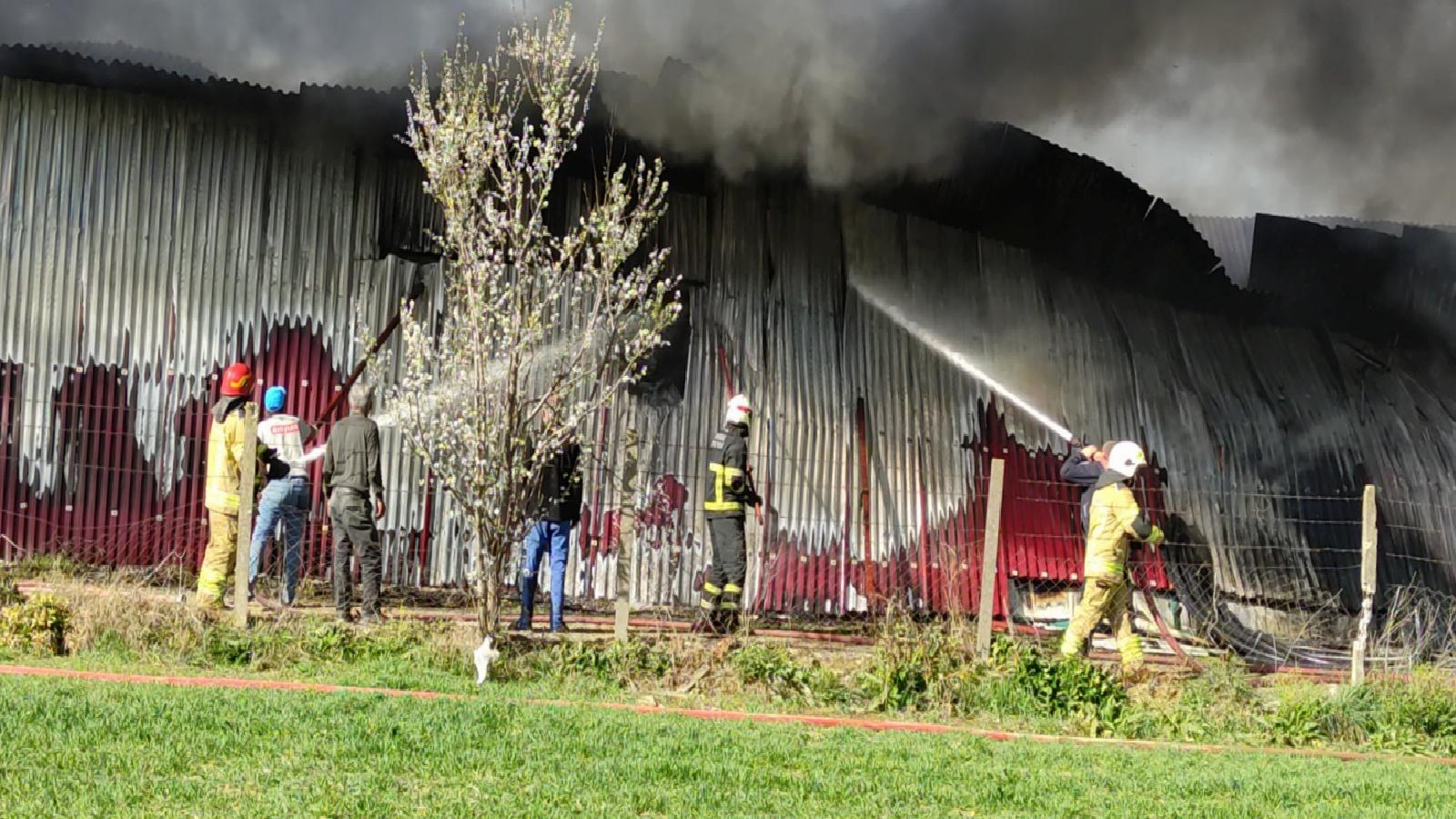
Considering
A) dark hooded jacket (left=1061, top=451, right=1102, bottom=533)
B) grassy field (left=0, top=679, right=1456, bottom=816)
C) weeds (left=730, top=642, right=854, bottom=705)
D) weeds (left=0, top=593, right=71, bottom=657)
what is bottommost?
grassy field (left=0, top=679, right=1456, bottom=816)

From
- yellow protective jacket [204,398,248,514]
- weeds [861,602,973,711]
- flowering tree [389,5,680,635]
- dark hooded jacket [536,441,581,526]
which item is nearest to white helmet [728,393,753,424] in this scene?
dark hooded jacket [536,441,581,526]

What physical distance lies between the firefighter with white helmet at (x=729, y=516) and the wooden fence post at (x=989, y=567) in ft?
5.86

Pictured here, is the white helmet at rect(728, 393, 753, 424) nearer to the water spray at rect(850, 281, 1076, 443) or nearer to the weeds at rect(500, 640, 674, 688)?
the weeds at rect(500, 640, 674, 688)

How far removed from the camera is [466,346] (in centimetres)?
865

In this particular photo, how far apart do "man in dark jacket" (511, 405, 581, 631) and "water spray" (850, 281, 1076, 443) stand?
4363 mm

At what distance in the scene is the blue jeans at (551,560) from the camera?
10141mm

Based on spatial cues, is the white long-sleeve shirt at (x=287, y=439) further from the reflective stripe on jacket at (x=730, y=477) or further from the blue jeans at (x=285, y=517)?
the reflective stripe on jacket at (x=730, y=477)

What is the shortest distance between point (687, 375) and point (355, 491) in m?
3.85

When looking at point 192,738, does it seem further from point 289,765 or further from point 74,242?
point 74,242

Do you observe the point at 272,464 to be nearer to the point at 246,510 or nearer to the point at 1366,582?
the point at 246,510

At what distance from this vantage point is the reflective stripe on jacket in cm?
1023

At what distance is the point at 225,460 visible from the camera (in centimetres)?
998

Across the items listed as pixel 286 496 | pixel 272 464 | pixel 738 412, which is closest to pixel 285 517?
pixel 286 496

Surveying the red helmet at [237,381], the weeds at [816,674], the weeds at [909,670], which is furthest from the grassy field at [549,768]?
the red helmet at [237,381]
